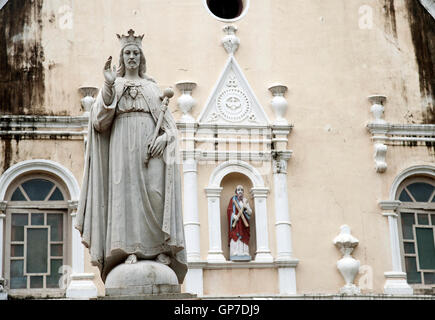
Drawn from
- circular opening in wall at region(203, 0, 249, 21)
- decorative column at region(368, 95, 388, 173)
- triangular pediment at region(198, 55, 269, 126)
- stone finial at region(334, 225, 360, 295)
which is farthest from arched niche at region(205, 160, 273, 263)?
circular opening in wall at region(203, 0, 249, 21)

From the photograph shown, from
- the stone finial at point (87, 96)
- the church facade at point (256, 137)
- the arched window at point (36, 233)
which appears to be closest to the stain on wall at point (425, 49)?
the church facade at point (256, 137)

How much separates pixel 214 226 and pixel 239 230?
0.43m

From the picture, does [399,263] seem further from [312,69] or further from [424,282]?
[312,69]

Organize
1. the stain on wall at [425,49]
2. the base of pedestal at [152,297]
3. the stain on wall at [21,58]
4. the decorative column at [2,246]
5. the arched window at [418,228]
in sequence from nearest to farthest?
1. the base of pedestal at [152,297]
2. the decorative column at [2,246]
3. the stain on wall at [21,58]
4. the arched window at [418,228]
5. the stain on wall at [425,49]

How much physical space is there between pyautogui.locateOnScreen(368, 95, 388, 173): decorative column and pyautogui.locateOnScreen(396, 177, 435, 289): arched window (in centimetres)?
63

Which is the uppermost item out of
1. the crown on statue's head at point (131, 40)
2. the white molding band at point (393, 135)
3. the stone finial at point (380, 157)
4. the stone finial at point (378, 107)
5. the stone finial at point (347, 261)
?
the stone finial at point (378, 107)

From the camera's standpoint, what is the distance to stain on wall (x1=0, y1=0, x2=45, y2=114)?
16.2 m

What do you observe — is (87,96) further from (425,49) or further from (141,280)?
(141,280)

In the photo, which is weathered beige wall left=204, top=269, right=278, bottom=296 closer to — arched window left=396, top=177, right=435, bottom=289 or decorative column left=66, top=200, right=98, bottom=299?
decorative column left=66, top=200, right=98, bottom=299

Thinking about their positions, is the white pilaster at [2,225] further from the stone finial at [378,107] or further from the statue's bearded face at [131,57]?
the statue's bearded face at [131,57]

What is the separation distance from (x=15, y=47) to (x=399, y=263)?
778cm

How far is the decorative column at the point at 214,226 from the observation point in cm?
1575

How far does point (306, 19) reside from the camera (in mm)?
17516

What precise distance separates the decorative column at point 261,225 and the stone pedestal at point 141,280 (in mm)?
7712
